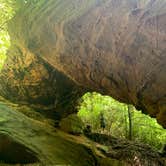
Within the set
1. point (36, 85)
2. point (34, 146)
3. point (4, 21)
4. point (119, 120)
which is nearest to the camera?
point (34, 146)

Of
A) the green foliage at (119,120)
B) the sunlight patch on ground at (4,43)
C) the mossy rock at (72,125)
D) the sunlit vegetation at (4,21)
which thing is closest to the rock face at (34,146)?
the mossy rock at (72,125)

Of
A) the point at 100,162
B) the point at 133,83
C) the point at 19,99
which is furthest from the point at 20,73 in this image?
the point at 133,83

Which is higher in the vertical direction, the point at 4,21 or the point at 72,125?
the point at 4,21

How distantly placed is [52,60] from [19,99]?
2.93 metres

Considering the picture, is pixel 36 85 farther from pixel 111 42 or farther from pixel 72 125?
pixel 111 42

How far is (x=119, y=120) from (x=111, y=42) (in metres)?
14.4

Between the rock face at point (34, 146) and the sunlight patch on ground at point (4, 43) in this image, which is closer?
the rock face at point (34, 146)

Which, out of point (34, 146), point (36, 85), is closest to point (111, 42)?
point (34, 146)

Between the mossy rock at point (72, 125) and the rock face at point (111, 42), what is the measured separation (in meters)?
1.88

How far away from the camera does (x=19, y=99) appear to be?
1069cm

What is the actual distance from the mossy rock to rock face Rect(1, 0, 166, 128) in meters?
1.88

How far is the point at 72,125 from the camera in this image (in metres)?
9.54

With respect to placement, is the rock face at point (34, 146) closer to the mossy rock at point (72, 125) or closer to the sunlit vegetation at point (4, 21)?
the mossy rock at point (72, 125)

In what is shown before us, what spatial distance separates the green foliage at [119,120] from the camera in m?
17.9
